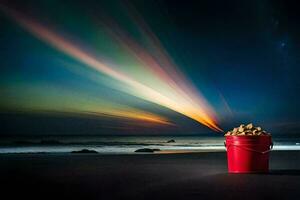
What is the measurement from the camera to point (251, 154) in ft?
42.0

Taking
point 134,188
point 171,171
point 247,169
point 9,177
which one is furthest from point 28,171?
point 247,169

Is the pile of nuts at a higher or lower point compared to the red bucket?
higher

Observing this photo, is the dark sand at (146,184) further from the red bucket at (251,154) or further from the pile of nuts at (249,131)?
the pile of nuts at (249,131)

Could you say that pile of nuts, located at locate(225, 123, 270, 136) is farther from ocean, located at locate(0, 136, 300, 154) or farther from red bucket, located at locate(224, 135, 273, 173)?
ocean, located at locate(0, 136, 300, 154)

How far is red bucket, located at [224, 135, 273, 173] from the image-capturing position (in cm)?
1277

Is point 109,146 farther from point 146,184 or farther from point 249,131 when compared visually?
point 146,184

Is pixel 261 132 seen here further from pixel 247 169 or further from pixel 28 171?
pixel 28 171

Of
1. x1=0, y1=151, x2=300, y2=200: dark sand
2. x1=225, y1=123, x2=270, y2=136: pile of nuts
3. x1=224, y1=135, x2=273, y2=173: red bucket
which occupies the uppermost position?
x1=225, y1=123, x2=270, y2=136: pile of nuts

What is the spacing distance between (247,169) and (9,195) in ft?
22.0

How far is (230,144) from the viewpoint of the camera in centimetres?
1312

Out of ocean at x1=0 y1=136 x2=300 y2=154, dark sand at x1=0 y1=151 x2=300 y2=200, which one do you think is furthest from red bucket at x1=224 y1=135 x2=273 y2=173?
ocean at x1=0 y1=136 x2=300 y2=154

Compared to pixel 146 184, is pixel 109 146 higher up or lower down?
higher up

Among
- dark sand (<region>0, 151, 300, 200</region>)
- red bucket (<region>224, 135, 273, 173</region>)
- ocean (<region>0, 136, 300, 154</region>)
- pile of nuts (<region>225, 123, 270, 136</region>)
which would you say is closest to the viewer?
dark sand (<region>0, 151, 300, 200</region>)

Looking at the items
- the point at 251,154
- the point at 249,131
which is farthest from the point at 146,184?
the point at 249,131
